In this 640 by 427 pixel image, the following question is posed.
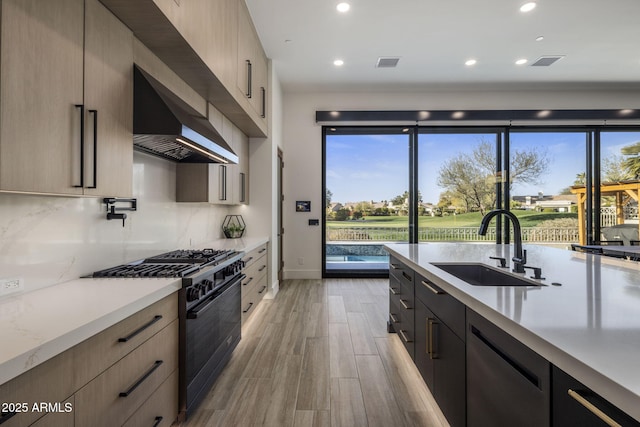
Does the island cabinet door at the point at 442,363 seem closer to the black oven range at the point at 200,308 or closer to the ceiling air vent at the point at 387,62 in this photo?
the black oven range at the point at 200,308

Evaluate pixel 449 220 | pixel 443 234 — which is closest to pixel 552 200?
pixel 449 220

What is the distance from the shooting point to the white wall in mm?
5516

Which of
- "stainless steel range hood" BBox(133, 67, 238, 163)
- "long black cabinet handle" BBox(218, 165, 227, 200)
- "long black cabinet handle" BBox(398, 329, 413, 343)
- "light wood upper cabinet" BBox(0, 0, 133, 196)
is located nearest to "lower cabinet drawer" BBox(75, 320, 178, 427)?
"light wood upper cabinet" BBox(0, 0, 133, 196)

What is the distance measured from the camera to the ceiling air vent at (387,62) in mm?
4305

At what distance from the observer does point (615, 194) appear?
218 inches

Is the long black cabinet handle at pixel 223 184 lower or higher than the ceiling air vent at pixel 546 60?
lower

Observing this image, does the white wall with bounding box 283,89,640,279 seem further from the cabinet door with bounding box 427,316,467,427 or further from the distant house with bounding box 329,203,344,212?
the cabinet door with bounding box 427,316,467,427

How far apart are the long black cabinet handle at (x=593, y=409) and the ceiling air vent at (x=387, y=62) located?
442cm

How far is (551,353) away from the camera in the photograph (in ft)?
2.65

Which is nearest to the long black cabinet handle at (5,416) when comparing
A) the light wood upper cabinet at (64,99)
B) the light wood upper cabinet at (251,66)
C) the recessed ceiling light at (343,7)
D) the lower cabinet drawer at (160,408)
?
the lower cabinet drawer at (160,408)

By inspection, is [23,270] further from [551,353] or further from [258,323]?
[258,323]

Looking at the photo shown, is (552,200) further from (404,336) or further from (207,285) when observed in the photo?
(207,285)

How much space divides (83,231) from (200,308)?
2.65ft

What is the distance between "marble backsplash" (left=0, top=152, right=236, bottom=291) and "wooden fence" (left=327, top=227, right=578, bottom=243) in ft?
11.0
